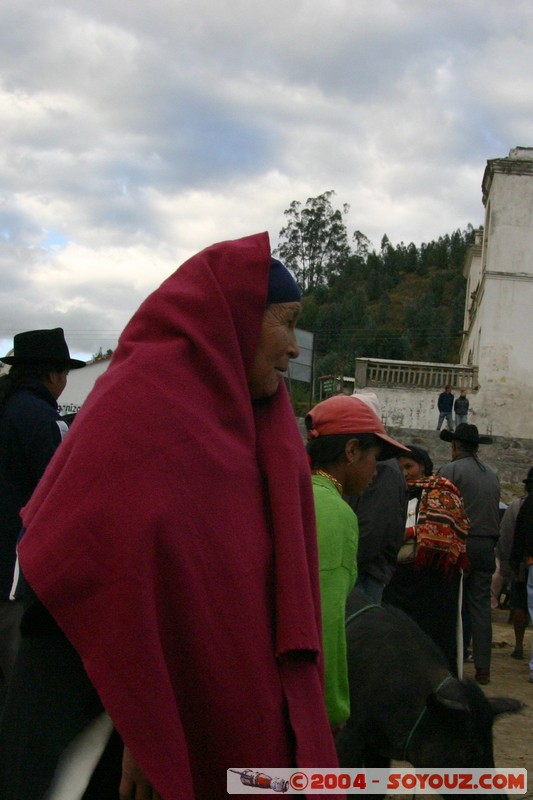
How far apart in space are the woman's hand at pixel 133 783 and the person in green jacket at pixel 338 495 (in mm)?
742

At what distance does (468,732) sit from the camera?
3.26m

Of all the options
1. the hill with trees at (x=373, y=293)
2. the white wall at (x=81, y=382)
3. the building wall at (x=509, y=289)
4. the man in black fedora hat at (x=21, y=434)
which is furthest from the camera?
the hill with trees at (x=373, y=293)

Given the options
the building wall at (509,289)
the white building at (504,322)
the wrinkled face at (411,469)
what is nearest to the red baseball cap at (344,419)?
the wrinkled face at (411,469)

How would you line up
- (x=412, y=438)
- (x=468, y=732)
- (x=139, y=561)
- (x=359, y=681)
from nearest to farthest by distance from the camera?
(x=139, y=561) < (x=468, y=732) < (x=359, y=681) < (x=412, y=438)

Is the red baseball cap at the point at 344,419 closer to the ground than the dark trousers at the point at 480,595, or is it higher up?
higher up

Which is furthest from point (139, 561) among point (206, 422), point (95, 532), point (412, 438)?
point (412, 438)

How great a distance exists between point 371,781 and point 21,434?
6.59 ft

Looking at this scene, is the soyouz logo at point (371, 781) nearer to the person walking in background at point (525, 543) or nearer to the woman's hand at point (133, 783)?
the woman's hand at point (133, 783)

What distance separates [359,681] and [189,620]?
189cm

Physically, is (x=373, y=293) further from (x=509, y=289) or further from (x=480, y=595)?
(x=480, y=595)

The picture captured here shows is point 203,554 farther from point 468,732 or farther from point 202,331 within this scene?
point 468,732

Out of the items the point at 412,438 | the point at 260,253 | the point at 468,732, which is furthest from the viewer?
the point at 412,438

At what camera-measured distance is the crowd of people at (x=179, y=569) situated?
172 centimetres

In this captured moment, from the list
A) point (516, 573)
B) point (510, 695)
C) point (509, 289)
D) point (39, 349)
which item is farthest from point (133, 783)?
point (509, 289)
